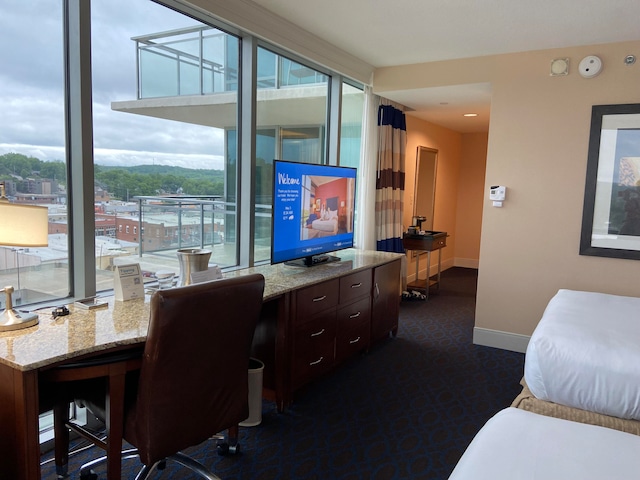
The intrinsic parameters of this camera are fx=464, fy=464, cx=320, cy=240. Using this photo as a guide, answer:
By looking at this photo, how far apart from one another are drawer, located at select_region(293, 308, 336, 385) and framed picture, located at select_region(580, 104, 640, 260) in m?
2.20

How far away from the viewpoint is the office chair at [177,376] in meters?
1.68

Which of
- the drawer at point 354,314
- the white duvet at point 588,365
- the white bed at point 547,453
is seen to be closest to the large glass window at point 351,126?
the drawer at point 354,314

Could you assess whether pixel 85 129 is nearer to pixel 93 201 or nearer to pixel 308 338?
pixel 93 201

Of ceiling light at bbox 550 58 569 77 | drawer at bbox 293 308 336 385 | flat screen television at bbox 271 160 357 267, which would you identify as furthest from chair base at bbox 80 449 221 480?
ceiling light at bbox 550 58 569 77

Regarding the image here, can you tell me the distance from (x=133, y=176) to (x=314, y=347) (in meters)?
1.54

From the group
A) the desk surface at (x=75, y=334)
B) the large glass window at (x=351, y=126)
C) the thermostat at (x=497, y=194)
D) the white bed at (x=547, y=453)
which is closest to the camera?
the white bed at (x=547, y=453)

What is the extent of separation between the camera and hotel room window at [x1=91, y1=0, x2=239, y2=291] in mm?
2570

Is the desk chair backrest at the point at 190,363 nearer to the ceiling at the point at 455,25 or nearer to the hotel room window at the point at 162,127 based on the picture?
the hotel room window at the point at 162,127

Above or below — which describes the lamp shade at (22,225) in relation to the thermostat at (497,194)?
below

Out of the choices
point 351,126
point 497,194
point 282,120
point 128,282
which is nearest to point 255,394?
point 128,282

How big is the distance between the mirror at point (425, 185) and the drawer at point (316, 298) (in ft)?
10.8

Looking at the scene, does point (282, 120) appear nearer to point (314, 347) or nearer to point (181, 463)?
point (314, 347)

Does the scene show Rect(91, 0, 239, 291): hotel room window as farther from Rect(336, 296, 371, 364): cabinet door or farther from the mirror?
the mirror

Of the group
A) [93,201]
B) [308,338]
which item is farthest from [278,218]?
[93,201]
